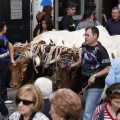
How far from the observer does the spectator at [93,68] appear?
7.70m

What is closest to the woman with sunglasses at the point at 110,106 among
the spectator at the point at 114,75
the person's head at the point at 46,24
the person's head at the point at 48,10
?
the spectator at the point at 114,75

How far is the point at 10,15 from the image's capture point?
46.5ft

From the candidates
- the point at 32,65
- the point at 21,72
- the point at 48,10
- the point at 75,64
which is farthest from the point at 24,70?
the point at 48,10

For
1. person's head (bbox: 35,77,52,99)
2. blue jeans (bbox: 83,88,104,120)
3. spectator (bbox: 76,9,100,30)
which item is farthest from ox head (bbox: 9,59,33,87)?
person's head (bbox: 35,77,52,99)

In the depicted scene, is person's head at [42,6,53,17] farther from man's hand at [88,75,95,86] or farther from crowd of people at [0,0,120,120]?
man's hand at [88,75,95,86]

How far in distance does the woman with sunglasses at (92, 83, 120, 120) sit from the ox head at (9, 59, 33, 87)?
3.82 metres

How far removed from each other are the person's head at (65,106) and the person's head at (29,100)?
0.28 meters

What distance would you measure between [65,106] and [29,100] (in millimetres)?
471

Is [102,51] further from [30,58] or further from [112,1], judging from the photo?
[112,1]

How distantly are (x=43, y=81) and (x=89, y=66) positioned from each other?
8.12 ft

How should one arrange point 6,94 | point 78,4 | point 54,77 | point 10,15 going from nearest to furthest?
point 54,77 → point 6,94 → point 10,15 → point 78,4

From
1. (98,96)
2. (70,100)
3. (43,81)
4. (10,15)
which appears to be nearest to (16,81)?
(98,96)

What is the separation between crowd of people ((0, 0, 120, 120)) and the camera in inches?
188

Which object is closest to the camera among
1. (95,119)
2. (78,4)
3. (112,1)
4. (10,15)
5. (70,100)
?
(70,100)
